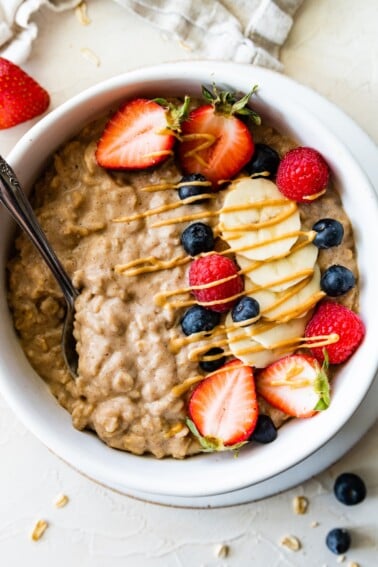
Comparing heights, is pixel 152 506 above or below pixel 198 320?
below

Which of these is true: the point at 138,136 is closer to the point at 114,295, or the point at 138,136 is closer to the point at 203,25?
the point at 114,295

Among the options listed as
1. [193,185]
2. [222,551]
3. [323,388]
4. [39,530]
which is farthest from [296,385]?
[39,530]

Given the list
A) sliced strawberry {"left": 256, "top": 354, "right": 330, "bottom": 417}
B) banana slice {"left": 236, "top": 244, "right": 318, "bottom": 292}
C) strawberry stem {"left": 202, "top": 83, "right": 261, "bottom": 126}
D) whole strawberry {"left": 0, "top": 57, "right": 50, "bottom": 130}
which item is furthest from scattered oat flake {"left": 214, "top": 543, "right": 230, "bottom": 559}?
whole strawberry {"left": 0, "top": 57, "right": 50, "bottom": 130}

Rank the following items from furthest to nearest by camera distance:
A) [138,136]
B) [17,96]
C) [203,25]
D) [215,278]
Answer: [203,25] → [17,96] → [138,136] → [215,278]

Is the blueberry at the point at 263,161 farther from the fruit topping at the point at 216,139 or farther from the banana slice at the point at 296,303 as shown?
the banana slice at the point at 296,303

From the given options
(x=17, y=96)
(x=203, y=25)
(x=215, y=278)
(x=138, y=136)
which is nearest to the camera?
(x=215, y=278)

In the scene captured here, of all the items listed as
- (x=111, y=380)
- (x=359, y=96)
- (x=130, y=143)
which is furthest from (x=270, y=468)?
(x=359, y=96)

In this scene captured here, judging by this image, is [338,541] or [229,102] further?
[338,541]

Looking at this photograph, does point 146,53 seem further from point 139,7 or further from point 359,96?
point 359,96
